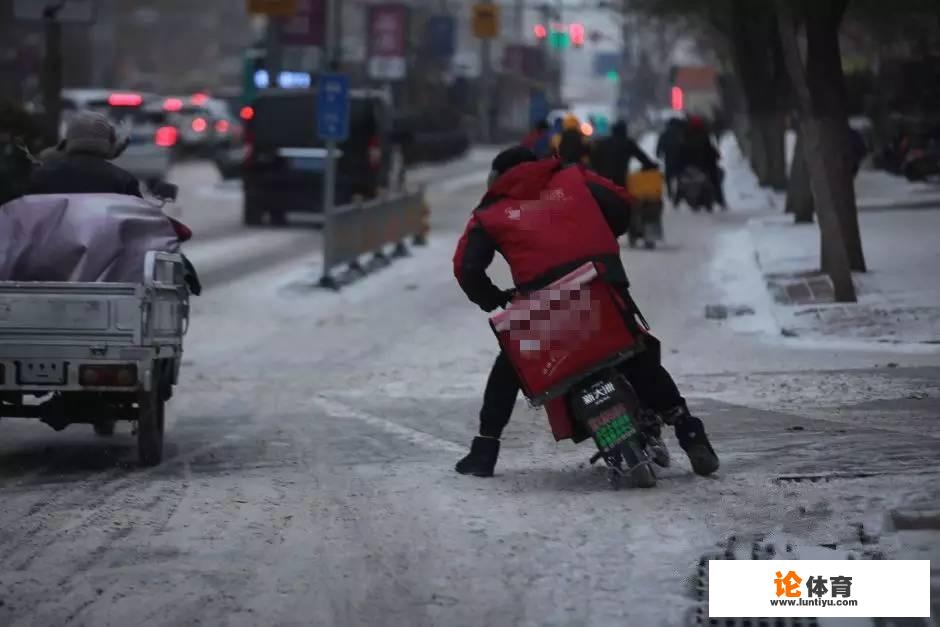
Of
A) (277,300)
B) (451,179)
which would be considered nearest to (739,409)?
(277,300)

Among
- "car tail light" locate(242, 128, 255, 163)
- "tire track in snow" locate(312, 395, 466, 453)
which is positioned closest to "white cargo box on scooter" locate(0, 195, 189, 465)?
"tire track in snow" locate(312, 395, 466, 453)

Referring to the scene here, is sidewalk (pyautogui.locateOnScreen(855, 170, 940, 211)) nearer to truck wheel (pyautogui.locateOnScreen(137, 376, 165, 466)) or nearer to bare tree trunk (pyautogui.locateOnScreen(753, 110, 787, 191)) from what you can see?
bare tree trunk (pyautogui.locateOnScreen(753, 110, 787, 191))

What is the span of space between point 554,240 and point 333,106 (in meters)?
13.9

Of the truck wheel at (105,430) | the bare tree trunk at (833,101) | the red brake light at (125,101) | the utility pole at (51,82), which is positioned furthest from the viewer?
the red brake light at (125,101)

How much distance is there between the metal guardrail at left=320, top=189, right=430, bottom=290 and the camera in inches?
885

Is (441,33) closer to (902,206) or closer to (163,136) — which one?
(163,136)

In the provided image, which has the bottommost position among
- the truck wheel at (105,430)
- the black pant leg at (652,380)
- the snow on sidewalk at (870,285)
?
the snow on sidewalk at (870,285)

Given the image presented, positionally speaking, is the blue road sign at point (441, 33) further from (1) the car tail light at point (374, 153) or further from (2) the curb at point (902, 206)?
(1) the car tail light at point (374, 153)

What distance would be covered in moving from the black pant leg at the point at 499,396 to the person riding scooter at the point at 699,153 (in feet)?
87.7

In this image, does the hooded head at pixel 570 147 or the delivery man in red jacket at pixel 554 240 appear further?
the hooded head at pixel 570 147

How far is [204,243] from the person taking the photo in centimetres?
3011

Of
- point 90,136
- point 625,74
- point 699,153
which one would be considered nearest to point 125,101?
point 699,153

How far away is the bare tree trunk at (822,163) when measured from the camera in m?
18.6

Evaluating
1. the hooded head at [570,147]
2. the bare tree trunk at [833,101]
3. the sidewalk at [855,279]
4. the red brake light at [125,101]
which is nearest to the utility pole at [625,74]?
the red brake light at [125,101]
